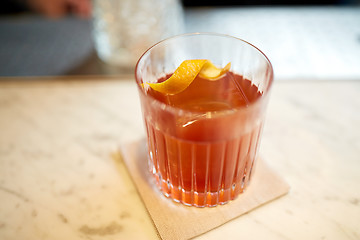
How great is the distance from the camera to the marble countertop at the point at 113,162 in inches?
22.6

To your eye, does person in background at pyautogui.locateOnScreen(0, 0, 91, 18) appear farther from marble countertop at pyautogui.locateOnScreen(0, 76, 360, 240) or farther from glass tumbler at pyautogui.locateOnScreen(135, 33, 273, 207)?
glass tumbler at pyautogui.locateOnScreen(135, 33, 273, 207)

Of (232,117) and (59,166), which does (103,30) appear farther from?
(232,117)

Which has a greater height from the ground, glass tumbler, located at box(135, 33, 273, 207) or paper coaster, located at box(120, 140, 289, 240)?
glass tumbler, located at box(135, 33, 273, 207)

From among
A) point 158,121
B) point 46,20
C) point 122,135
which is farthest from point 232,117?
point 46,20

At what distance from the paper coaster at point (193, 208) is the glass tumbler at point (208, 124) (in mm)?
13

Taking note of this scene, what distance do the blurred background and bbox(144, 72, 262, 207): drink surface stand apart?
1.23 feet

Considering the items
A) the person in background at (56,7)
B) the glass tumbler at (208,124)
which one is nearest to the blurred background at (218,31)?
the person in background at (56,7)

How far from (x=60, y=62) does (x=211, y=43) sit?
19.8 inches

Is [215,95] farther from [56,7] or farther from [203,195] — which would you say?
[56,7]

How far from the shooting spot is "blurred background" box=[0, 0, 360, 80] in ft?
3.10

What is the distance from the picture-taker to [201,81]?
610 mm

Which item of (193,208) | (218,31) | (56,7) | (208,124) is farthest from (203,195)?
(56,7)

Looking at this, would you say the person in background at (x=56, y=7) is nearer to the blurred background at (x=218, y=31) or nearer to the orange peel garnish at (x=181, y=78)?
the blurred background at (x=218, y=31)

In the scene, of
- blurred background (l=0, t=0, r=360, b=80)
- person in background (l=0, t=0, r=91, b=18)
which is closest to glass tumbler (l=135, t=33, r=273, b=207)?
blurred background (l=0, t=0, r=360, b=80)
